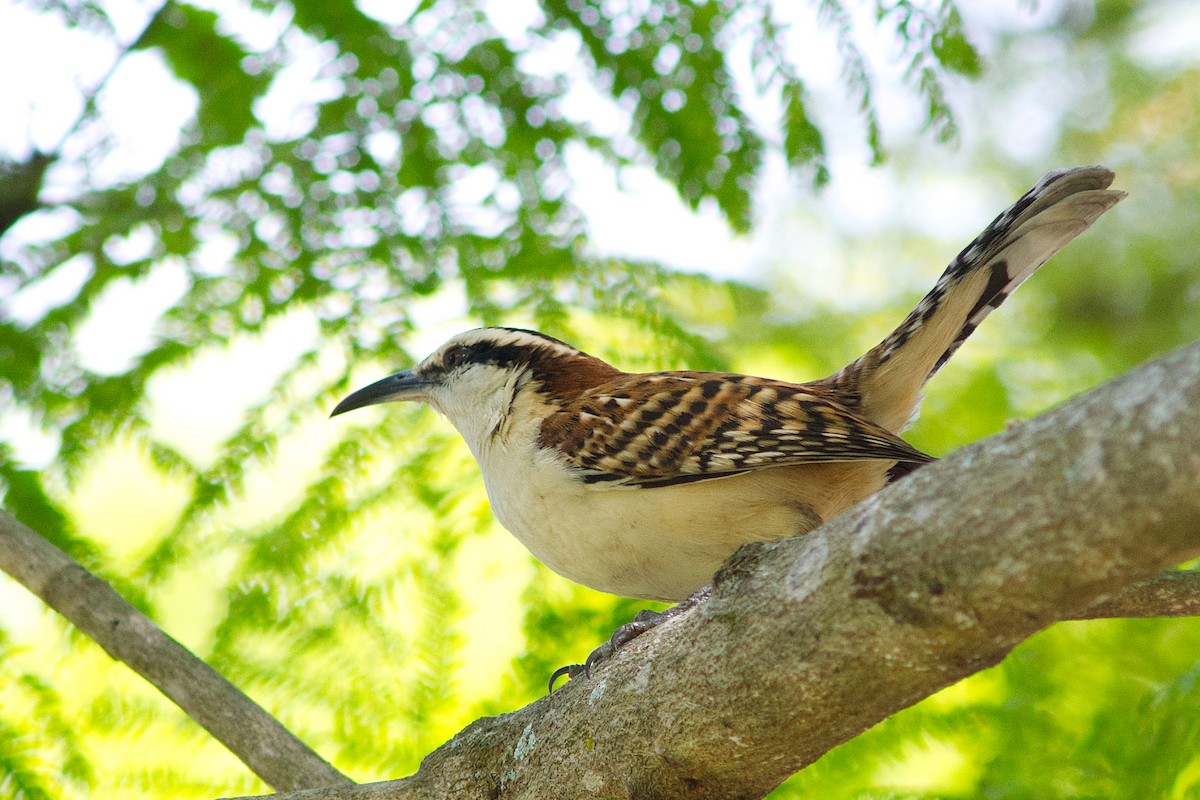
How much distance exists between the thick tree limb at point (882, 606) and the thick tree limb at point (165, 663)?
1.19 feet

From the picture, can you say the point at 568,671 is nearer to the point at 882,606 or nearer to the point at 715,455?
the point at 715,455

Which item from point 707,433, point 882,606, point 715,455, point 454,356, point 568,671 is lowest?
point 882,606

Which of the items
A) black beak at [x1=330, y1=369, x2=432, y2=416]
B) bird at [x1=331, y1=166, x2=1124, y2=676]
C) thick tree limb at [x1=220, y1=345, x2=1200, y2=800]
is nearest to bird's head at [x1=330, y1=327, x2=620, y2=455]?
black beak at [x1=330, y1=369, x2=432, y2=416]

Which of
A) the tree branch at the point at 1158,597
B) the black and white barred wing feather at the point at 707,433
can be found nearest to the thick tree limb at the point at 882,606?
the tree branch at the point at 1158,597

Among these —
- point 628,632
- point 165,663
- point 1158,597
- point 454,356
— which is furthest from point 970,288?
point 165,663

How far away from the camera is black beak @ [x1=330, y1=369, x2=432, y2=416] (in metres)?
4.59

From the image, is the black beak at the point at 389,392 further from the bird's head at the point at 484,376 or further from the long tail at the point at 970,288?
the long tail at the point at 970,288

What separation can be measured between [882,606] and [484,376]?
279cm

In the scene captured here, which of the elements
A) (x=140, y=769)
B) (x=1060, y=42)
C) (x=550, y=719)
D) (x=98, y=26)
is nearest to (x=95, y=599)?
(x=140, y=769)

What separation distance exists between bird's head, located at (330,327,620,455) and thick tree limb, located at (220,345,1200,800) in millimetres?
1680

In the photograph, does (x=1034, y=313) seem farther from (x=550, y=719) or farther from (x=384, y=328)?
(x=550, y=719)

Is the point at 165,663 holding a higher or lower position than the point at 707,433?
lower

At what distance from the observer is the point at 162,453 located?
4352mm

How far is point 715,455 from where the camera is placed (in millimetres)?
3725
